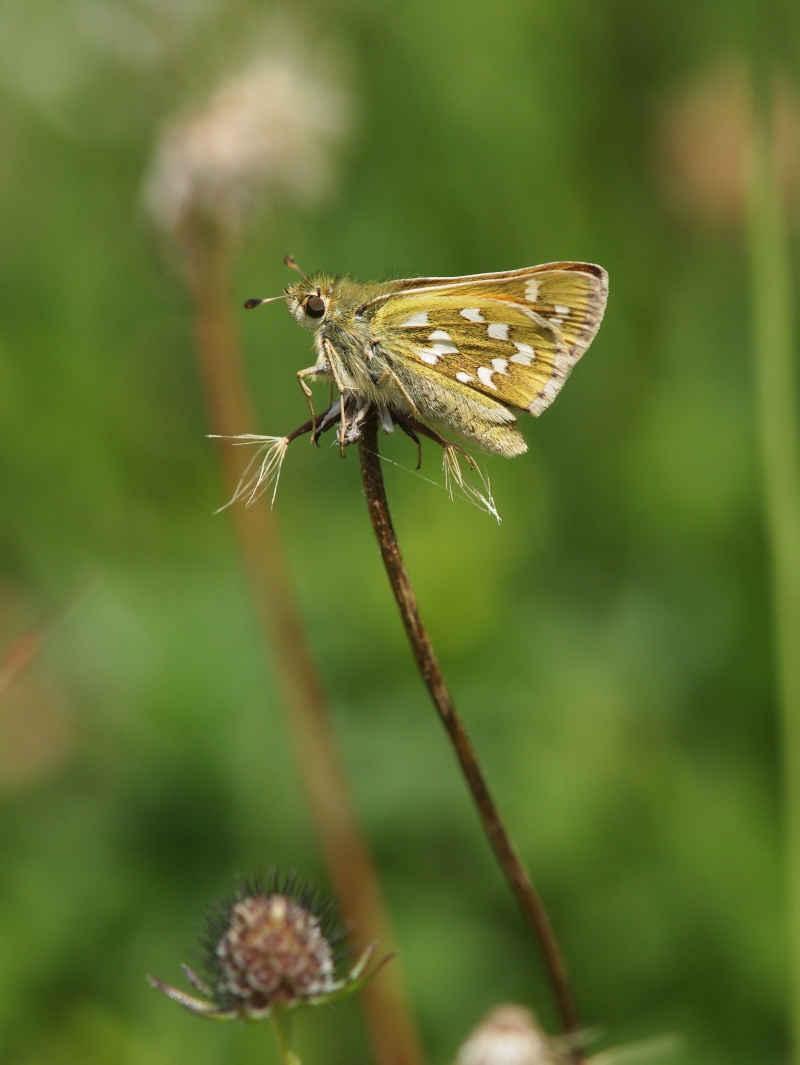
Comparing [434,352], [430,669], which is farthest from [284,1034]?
[434,352]

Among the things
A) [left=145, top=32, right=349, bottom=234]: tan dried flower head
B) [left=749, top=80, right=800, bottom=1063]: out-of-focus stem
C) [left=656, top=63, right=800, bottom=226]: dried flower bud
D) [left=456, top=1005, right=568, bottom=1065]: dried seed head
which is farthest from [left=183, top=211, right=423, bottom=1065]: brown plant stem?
[left=656, top=63, right=800, bottom=226]: dried flower bud

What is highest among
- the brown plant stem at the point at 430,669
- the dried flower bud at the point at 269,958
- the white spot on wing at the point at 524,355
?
the white spot on wing at the point at 524,355

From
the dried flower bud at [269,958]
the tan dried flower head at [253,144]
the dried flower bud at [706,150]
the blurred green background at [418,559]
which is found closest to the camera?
the dried flower bud at [269,958]

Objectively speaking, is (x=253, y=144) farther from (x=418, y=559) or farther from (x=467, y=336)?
(x=467, y=336)

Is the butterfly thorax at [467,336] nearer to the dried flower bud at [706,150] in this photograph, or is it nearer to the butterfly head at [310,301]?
the butterfly head at [310,301]

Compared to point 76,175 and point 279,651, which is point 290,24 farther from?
point 279,651

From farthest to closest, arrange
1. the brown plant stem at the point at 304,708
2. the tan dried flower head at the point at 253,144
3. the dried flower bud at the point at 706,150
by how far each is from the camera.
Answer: the dried flower bud at the point at 706,150 < the tan dried flower head at the point at 253,144 < the brown plant stem at the point at 304,708

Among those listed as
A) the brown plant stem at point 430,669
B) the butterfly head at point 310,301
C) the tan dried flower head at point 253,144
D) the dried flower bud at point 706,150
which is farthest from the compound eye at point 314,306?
the dried flower bud at point 706,150

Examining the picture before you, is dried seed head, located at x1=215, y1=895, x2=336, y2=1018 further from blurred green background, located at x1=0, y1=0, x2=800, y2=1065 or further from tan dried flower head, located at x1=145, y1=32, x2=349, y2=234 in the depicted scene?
tan dried flower head, located at x1=145, y1=32, x2=349, y2=234
